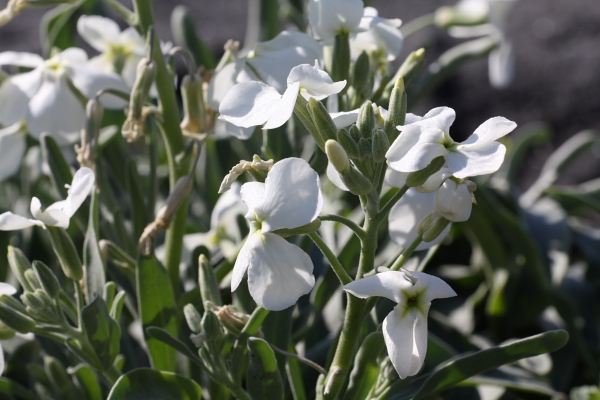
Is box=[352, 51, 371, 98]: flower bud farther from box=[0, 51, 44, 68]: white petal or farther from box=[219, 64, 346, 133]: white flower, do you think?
box=[0, 51, 44, 68]: white petal

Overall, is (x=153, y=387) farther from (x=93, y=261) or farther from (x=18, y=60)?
(x=18, y=60)

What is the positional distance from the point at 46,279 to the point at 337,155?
31 centimetres

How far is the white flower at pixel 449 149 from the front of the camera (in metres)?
0.43

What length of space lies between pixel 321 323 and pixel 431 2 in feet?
5.79

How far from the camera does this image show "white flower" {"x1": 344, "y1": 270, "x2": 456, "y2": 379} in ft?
1.46

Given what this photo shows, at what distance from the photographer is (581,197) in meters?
1.15

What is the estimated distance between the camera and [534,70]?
2043 mm

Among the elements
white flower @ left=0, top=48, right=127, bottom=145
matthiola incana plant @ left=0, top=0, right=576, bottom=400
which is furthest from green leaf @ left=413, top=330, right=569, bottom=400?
white flower @ left=0, top=48, right=127, bottom=145

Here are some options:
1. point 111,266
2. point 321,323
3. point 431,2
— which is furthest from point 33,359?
point 431,2

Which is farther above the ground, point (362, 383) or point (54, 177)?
point (54, 177)

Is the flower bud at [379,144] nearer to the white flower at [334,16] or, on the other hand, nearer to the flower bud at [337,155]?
the flower bud at [337,155]

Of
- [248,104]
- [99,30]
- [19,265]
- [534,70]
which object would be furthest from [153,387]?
[534,70]

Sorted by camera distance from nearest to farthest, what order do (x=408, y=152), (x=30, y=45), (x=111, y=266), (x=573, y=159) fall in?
(x=408, y=152) → (x=111, y=266) → (x=573, y=159) → (x=30, y=45)

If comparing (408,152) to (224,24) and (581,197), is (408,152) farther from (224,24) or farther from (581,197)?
(224,24)
